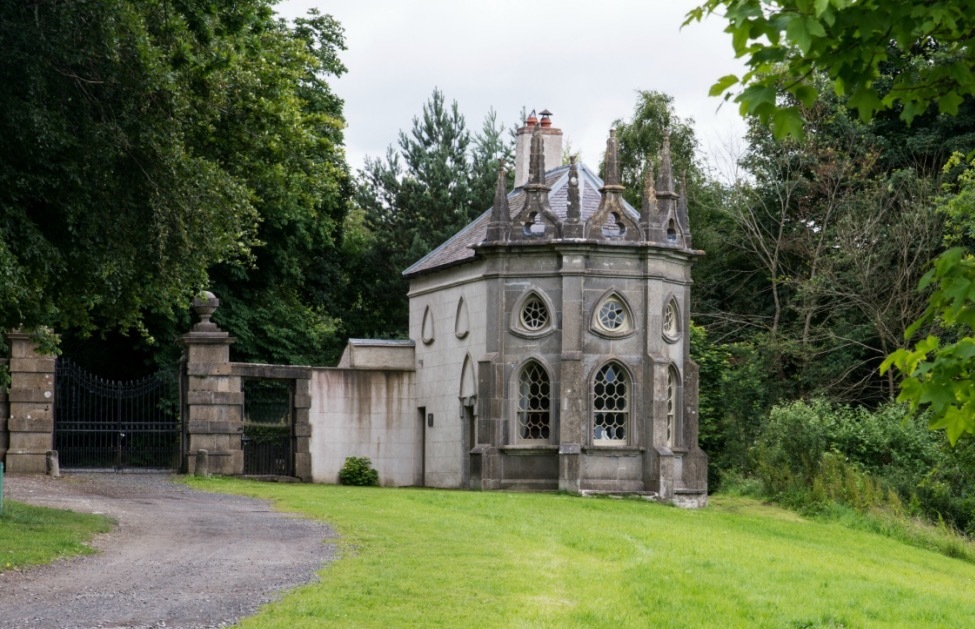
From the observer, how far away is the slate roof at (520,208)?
1166 inches

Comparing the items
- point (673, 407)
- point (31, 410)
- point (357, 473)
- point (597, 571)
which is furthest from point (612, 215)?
point (597, 571)

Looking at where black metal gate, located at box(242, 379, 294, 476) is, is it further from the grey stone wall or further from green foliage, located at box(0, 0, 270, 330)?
green foliage, located at box(0, 0, 270, 330)

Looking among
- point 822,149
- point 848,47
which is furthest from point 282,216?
point 848,47

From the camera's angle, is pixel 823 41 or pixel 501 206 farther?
pixel 501 206

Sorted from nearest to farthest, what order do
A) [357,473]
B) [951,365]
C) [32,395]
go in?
[951,365] → [32,395] → [357,473]

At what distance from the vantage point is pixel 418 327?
3306 centimetres

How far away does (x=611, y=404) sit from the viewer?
28.5 metres

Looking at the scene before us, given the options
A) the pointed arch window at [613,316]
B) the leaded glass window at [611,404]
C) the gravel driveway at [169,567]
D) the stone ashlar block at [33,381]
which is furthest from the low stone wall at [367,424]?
the gravel driveway at [169,567]

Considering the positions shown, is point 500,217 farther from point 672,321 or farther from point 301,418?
point 301,418

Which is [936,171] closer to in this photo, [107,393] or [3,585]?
[107,393]

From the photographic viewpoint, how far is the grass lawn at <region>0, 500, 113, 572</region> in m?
Answer: 14.8

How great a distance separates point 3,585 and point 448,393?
60.3 feet

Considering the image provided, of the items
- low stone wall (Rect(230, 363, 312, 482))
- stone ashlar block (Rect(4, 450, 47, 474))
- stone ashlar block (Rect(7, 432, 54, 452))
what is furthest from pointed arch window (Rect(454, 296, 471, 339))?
stone ashlar block (Rect(4, 450, 47, 474))

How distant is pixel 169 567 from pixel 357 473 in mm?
16952
